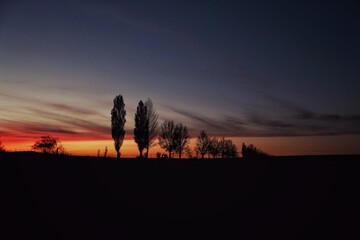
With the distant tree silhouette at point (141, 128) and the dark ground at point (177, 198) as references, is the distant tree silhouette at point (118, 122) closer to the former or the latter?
the distant tree silhouette at point (141, 128)

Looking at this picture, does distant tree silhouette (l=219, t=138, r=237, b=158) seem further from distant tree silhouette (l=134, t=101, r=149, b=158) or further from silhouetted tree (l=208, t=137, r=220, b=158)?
distant tree silhouette (l=134, t=101, r=149, b=158)

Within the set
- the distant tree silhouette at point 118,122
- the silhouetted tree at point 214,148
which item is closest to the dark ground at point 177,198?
the distant tree silhouette at point 118,122

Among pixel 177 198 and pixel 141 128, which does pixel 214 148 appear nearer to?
pixel 141 128

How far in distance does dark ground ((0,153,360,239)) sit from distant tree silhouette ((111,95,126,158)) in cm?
2526

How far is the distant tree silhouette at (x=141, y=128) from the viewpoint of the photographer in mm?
37844

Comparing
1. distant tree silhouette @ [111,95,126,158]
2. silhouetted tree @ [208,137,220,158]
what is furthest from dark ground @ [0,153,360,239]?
silhouetted tree @ [208,137,220,158]

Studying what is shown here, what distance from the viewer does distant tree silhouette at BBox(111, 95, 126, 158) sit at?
34.9 meters

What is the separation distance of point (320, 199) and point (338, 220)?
820 millimetres

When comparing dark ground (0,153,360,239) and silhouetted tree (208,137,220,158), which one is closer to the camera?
dark ground (0,153,360,239)

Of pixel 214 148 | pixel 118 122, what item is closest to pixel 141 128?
pixel 118 122

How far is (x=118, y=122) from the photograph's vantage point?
36.0 m

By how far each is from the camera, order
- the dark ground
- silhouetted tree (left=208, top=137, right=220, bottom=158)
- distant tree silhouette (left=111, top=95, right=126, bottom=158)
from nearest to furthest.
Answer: the dark ground
distant tree silhouette (left=111, top=95, right=126, bottom=158)
silhouetted tree (left=208, top=137, right=220, bottom=158)

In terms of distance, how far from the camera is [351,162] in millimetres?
9742

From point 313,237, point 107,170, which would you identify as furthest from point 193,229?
point 107,170
